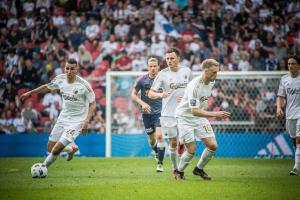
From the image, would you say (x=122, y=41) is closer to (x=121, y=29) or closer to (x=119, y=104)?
(x=121, y=29)

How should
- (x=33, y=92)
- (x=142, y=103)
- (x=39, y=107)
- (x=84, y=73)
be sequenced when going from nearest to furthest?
1. (x=33, y=92)
2. (x=142, y=103)
3. (x=39, y=107)
4. (x=84, y=73)

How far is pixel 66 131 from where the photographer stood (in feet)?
41.7

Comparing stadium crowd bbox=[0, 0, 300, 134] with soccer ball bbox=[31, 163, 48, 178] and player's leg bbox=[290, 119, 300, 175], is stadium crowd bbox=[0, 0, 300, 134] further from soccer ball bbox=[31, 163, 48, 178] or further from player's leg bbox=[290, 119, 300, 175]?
soccer ball bbox=[31, 163, 48, 178]

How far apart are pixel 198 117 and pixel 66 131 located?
107 inches

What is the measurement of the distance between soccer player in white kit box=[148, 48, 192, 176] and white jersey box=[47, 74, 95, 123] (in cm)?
139

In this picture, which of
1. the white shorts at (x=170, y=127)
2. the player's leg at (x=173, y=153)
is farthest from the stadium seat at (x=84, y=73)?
the player's leg at (x=173, y=153)

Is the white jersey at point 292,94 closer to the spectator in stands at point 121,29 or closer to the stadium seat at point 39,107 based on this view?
the stadium seat at point 39,107

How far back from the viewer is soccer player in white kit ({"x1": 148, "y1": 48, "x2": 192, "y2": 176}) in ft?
43.3

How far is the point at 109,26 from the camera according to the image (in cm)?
2458

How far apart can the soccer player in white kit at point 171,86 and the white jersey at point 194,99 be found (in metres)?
1.29

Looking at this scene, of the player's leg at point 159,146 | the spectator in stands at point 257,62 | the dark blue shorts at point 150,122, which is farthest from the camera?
the spectator in stands at point 257,62

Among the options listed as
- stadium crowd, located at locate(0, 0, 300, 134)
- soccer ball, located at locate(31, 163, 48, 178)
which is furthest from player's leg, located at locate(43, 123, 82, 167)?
stadium crowd, located at locate(0, 0, 300, 134)

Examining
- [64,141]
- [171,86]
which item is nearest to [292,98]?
[171,86]

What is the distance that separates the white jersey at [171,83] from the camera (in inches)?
526
